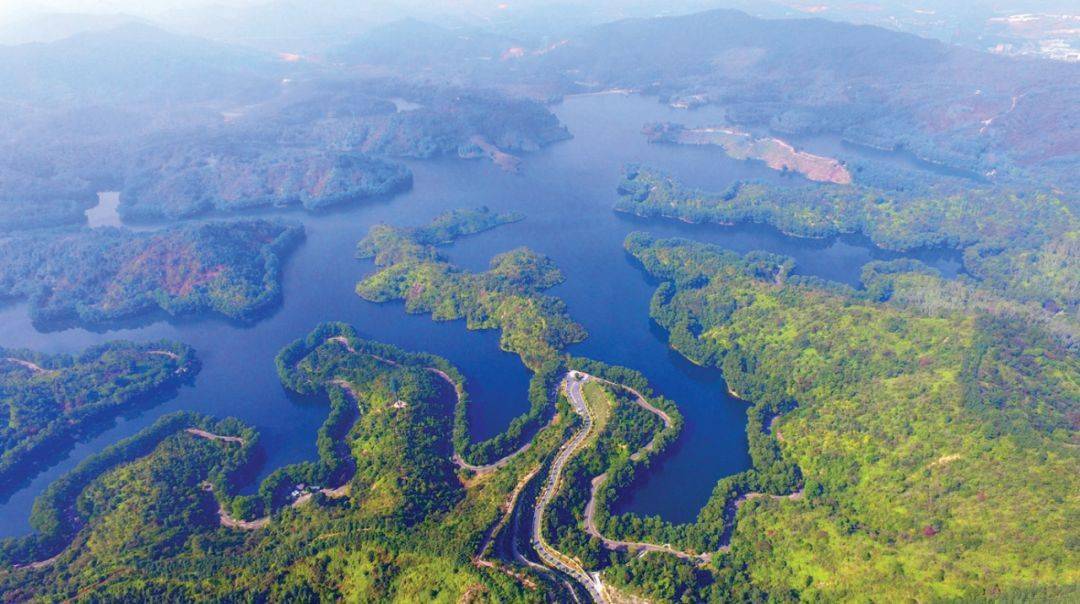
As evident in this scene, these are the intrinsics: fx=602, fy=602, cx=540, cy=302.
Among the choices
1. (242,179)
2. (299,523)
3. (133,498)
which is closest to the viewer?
(299,523)

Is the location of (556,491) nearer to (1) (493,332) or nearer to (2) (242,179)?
(1) (493,332)

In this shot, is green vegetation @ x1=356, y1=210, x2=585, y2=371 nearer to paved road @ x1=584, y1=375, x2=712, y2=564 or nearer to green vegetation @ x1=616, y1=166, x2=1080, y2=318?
paved road @ x1=584, y1=375, x2=712, y2=564

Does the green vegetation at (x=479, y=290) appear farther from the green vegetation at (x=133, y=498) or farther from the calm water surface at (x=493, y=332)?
the green vegetation at (x=133, y=498)

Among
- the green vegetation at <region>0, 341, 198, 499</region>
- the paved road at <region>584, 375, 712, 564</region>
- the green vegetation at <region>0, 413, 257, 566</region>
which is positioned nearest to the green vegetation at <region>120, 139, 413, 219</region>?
the green vegetation at <region>0, 341, 198, 499</region>

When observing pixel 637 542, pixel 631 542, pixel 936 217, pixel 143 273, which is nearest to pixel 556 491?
pixel 631 542

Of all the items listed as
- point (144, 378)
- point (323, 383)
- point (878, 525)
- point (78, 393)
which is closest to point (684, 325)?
point (878, 525)

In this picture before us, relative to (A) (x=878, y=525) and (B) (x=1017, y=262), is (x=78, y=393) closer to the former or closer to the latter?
(A) (x=878, y=525)
